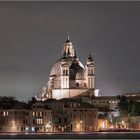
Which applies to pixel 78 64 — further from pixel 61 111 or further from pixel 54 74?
pixel 61 111

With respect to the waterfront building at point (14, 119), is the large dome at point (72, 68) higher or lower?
higher

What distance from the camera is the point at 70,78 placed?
91.6 meters

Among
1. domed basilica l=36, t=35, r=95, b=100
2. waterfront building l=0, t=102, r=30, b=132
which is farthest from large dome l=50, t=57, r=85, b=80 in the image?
waterfront building l=0, t=102, r=30, b=132

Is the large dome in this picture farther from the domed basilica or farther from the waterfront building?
the waterfront building

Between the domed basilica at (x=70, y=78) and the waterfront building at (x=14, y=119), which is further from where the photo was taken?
the domed basilica at (x=70, y=78)

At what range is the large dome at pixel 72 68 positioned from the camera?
91.6 metres

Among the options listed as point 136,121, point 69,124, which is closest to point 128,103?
point 136,121

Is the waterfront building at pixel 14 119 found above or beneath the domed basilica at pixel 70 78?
beneath

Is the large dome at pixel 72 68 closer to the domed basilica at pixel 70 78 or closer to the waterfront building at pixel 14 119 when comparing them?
the domed basilica at pixel 70 78

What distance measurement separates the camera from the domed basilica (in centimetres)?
9150

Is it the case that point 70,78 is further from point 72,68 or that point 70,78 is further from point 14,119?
point 14,119

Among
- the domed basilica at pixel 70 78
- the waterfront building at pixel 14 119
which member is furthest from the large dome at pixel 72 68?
the waterfront building at pixel 14 119

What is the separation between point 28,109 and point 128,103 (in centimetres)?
1302

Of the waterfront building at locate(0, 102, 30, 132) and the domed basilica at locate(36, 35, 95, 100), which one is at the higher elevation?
the domed basilica at locate(36, 35, 95, 100)
